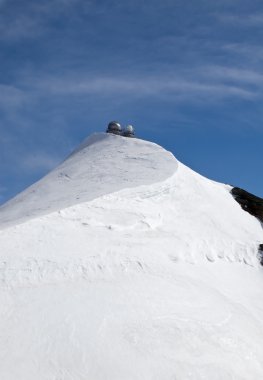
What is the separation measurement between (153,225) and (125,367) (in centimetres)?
667

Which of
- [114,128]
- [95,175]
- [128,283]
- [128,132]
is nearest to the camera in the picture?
[128,283]

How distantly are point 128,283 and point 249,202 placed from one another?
1133 cm

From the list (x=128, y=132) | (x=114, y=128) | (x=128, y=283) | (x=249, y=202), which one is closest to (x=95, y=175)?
(x=249, y=202)

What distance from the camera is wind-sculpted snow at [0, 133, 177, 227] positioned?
17.2 metres

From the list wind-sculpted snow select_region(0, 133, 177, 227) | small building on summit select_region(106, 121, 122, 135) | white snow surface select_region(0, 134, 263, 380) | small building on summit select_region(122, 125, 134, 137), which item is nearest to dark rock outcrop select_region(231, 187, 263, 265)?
white snow surface select_region(0, 134, 263, 380)

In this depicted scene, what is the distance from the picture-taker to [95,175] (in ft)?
65.3

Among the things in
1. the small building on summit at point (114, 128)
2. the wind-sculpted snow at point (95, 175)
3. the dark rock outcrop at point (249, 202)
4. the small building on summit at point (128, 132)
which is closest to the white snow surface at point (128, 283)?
the wind-sculpted snow at point (95, 175)

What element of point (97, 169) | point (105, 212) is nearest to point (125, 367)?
point (105, 212)

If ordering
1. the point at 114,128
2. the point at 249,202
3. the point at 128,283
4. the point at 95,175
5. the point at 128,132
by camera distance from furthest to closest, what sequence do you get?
the point at 114,128, the point at 128,132, the point at 249,202, the point at 95,175, the point at 128,283

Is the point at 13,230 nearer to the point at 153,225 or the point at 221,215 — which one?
the point at 153,225

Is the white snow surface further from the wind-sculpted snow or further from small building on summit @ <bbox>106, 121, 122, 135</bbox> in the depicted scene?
small building on summit @ <bbox>106, 121, 122, 135</bbox>

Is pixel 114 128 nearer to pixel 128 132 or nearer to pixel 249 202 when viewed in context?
pixel 128 132

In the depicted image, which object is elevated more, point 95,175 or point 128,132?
point 128,132

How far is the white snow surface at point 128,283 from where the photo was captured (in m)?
10.1
